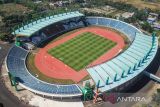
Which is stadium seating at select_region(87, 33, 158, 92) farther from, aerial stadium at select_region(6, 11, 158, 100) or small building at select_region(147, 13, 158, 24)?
small building at select_region(147, 13, 158, 24)

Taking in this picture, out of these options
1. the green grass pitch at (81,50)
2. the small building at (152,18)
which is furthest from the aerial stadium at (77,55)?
the small building at (152,18)

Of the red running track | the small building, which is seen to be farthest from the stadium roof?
the small building

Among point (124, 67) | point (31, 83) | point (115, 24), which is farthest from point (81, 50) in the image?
point (31, 83)

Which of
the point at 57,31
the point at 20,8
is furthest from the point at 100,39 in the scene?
the point at 20,8

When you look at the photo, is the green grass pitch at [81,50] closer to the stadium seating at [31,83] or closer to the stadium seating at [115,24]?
the stadium seating at [115,24]

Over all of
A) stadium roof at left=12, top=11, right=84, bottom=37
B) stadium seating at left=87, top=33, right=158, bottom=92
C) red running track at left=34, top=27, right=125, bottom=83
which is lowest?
red running track at left=34, top=27, right=125, bottom=83

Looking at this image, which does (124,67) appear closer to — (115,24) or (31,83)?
(31,83)
